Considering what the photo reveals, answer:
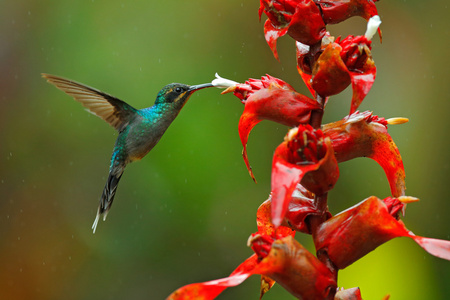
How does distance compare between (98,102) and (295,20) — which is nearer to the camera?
(295,20)

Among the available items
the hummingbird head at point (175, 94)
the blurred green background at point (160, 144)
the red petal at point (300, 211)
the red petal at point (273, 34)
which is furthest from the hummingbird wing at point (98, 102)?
the red petal at point (300, 211)

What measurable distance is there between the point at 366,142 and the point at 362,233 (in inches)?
7.5

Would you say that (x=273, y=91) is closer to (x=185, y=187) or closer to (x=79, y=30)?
(x=185, y=187)

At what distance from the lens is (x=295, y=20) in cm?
102

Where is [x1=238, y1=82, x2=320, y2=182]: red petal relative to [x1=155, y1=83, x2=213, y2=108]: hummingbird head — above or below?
below

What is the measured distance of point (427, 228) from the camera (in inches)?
115

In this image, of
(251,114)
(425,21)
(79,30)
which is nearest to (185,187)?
(79,30)

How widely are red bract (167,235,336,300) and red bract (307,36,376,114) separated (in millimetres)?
280

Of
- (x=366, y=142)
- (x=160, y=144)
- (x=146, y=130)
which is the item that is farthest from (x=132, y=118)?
(x=366, y=142)

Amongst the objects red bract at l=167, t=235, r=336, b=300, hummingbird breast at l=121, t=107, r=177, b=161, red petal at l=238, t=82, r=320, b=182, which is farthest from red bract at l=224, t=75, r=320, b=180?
hummingbird breast at l=121, t=107, r=177, b=161

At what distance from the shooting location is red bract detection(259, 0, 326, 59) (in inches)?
40.3

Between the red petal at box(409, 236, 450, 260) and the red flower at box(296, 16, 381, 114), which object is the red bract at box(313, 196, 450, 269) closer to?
the red petal at box(409, 236, 450, 260)

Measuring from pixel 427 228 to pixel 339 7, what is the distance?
215cm

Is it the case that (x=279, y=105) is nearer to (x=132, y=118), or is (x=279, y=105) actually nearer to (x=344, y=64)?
(x=344, y=64)
